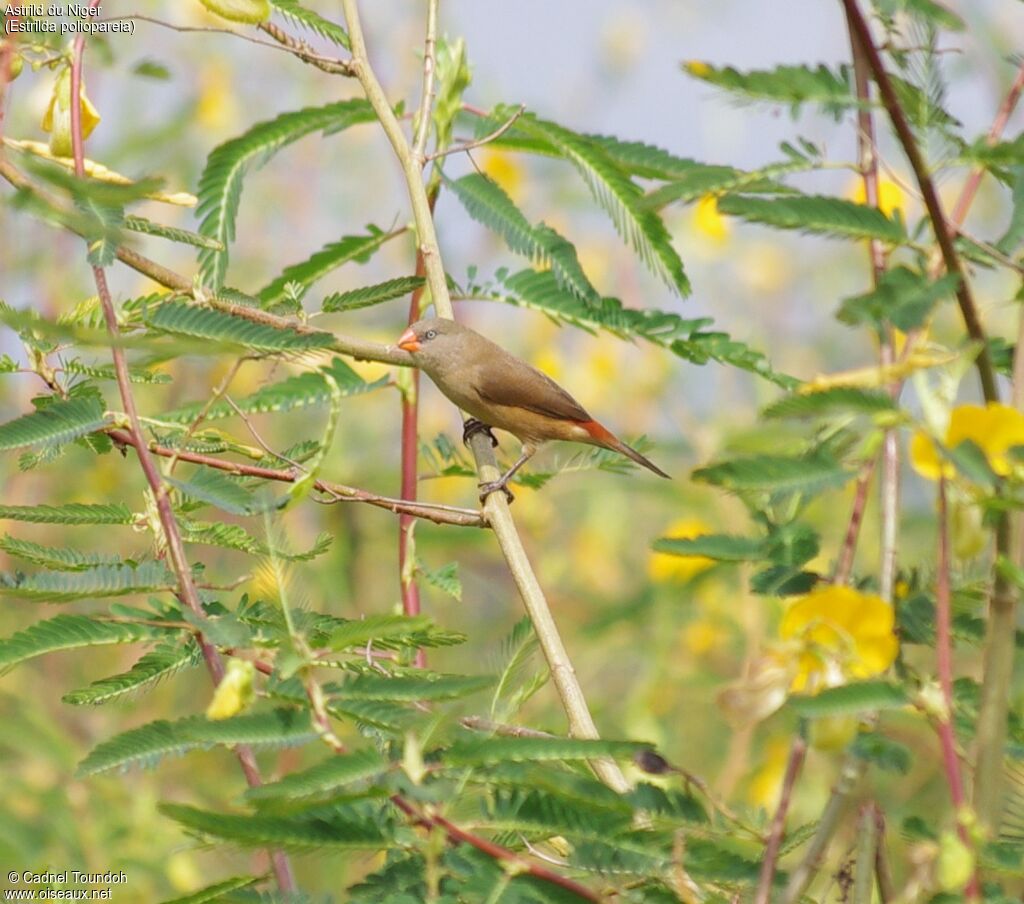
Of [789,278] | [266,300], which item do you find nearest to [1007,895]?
[266,300]

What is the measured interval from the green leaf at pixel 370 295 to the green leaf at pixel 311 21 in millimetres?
450

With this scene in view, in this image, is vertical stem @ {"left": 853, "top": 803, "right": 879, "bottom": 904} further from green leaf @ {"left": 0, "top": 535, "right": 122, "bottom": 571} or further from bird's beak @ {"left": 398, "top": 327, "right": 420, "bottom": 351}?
bird's beak @ {"left": 398, "top": 327, "right": 420, "bottom": 351}

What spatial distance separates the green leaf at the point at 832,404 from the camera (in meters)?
1.28

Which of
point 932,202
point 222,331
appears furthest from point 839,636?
point 222,331

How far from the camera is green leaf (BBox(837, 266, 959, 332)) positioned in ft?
4.46

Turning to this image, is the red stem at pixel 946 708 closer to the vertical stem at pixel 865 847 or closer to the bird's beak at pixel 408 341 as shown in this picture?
the vertical stem at pixel 865 847

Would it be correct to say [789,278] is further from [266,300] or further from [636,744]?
[636,744]

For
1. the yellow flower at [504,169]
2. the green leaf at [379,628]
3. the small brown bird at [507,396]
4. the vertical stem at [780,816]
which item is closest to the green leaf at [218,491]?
the green leaf at [379,628]

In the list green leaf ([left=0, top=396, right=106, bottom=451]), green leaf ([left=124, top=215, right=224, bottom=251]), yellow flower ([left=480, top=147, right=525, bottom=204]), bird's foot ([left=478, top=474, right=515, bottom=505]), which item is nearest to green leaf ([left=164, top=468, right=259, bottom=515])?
green leaf ([left=0, top=396, right=106, bottom=451])

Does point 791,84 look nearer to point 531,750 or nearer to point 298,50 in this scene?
point 531,750

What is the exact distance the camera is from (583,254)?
7.52 meters

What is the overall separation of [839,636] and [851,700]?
0.09 metres

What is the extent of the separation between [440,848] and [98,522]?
90cm

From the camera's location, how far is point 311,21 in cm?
249
